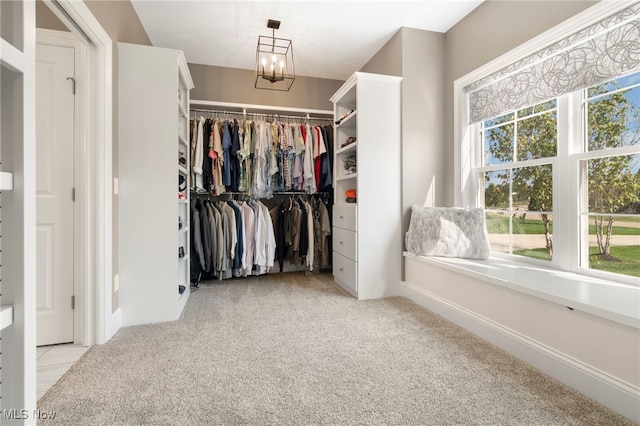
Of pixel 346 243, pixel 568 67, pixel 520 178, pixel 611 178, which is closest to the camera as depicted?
pixel 611 178

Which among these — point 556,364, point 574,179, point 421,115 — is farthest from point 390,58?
point 556,364

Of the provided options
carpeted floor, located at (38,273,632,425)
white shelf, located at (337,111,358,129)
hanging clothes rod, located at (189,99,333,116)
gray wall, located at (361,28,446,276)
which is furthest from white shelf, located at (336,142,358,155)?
carpeted floor, located at (38,273,632,425)

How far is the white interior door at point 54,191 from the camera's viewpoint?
1869 mm

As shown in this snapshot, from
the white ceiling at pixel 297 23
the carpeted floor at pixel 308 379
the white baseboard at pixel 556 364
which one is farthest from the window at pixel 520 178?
the white ceiling at pixel 297 23

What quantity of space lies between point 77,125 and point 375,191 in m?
2.30

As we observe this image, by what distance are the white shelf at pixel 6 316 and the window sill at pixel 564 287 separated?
216 centimetres

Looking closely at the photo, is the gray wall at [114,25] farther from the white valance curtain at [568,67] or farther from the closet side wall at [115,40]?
the white valance curtain at [568,67]

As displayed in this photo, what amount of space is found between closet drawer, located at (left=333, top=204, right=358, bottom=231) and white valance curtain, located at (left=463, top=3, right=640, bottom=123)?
1.39 meters

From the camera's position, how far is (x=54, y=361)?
1702 mm

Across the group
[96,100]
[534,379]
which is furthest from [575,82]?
[96,100]

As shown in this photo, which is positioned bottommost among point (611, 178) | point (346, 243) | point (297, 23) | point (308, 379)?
point (308, 379)

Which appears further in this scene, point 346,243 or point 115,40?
point 346,243

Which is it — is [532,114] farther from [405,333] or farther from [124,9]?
[124,9]

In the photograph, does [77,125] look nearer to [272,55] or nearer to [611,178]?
[272,55]
